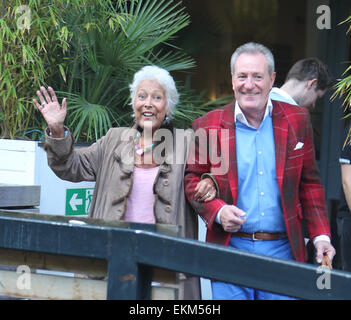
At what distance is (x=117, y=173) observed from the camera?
274 centimetres

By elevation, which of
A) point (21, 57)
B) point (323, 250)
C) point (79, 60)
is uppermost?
point (79, 60)

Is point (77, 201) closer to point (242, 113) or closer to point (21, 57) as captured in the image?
point (21, 57)

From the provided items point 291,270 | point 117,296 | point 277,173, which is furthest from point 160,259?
point 277,173

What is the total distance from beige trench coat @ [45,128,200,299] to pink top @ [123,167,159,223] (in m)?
0.03

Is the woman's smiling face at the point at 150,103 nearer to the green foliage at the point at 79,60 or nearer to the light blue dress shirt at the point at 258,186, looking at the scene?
the light blue dress shirt at the point at 258,186

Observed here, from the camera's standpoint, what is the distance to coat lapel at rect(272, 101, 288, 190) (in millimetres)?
2541

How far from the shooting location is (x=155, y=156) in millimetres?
2791

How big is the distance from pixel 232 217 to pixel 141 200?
477 mm

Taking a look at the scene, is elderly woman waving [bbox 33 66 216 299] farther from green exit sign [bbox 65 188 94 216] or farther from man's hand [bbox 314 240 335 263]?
green exit sign [bbox 65 188 94 216]

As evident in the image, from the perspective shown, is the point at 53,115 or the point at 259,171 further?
the point at 53,115

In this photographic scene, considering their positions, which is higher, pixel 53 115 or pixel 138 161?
pixel 53 115

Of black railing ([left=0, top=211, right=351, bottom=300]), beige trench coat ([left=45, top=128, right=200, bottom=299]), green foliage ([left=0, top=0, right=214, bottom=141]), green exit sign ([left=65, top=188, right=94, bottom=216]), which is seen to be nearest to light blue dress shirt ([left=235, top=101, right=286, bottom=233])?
beige trench coat ([left=45, top=128, right=200, bottom=299])

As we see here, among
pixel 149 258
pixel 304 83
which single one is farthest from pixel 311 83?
pixel 149 258

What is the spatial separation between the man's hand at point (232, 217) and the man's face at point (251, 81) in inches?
17.2
